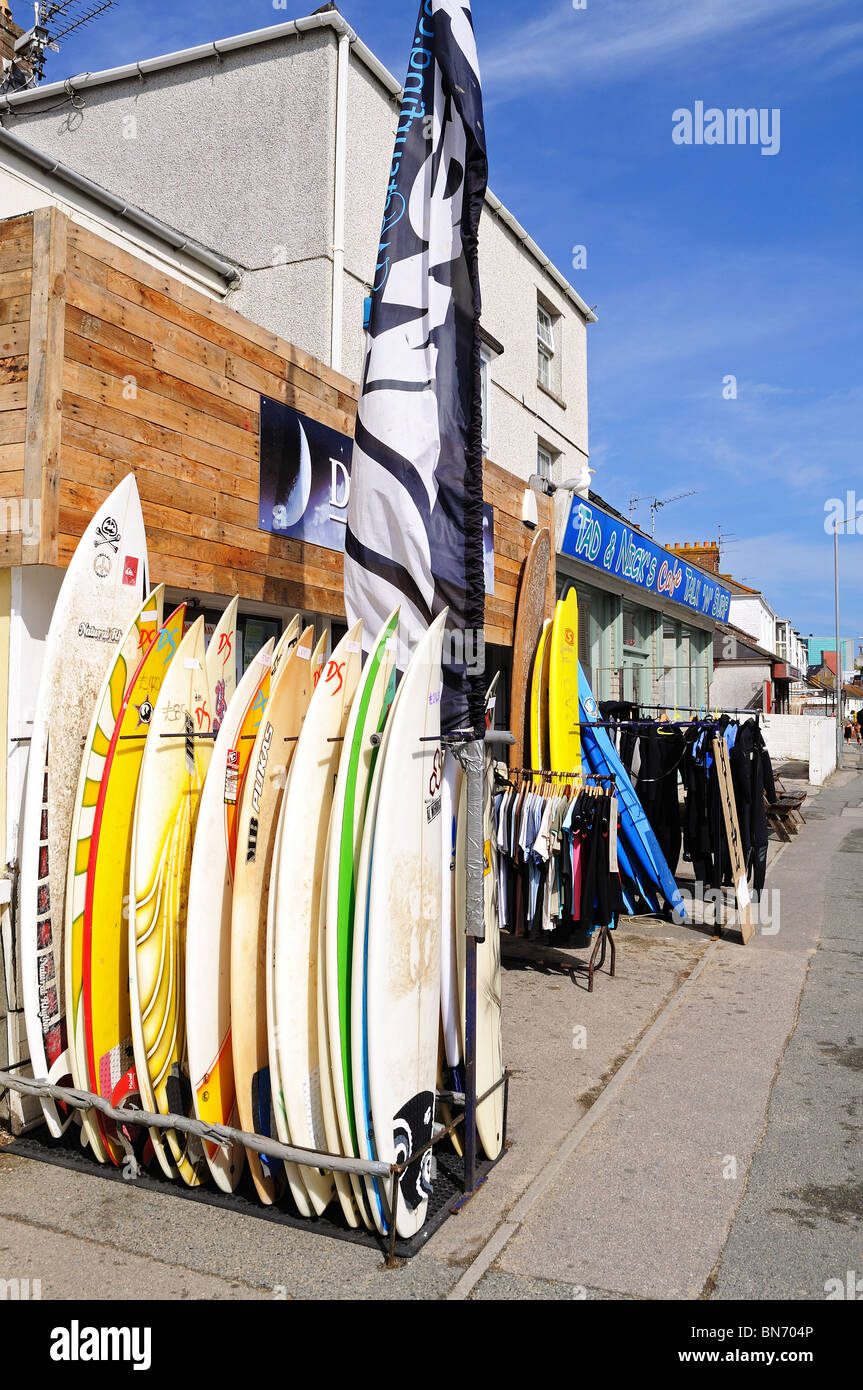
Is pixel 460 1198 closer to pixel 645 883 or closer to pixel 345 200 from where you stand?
pixel 645 883

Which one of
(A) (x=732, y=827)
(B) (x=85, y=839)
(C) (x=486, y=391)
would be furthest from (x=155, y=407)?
(C) (x=486, y=391)

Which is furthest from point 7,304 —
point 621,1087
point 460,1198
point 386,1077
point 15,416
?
point 621,1087

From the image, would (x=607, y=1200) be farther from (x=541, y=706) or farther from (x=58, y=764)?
(x=541, y=706)

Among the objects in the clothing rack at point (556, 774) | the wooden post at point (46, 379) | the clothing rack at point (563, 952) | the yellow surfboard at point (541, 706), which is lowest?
the clothing rack at point (563, 952)

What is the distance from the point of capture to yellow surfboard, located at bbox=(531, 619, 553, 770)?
21.1 feet

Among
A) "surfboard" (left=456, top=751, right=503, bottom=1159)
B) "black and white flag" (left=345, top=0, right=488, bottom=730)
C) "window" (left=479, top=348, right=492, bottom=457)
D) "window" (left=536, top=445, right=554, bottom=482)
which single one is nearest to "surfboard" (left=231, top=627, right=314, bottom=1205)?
"surfboard" (left=456, top=751, right=503, bottom=1159)

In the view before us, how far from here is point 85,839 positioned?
11.7 feet

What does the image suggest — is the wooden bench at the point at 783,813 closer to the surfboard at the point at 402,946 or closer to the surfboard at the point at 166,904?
the surfboard at the point at 402,946

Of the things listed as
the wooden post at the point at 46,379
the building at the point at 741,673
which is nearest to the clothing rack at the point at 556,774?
the wooden post at the point at 46,379

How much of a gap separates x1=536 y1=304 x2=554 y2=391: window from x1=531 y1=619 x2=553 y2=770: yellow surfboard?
22.5 feet

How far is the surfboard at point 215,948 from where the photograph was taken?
129 inches

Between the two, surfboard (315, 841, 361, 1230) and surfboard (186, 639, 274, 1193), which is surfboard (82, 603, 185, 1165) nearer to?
surfboard (186, 639, 274, 1193)

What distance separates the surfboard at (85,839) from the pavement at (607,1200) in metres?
0.40
